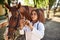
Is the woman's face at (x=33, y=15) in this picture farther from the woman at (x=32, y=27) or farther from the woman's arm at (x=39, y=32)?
the woman's arm at (x=39, y=32)

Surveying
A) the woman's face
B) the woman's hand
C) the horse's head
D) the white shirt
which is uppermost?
the horse's head

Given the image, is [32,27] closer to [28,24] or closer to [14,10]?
[28,24]

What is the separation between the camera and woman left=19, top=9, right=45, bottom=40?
148 centimetres

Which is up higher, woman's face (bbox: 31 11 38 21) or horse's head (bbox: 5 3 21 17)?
horse's head (bbox: 5 3 21 17)

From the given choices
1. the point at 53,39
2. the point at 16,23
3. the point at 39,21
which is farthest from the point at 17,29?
the point at 53,39

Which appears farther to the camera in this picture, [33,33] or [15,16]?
[33,33]

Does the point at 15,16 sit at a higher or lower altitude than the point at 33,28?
higher

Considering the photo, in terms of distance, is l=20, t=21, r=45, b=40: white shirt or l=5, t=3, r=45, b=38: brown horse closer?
l=5, t=3, r=45, b=38: brown horse

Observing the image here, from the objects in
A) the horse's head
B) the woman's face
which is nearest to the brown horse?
the horse's head

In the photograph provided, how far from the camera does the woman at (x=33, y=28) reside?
1484mm

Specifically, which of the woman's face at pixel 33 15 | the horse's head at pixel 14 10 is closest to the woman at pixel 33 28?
the woman's face at pixel 33 15

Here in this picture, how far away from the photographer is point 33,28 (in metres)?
1.53

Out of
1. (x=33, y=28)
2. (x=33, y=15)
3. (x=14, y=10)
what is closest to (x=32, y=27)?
(x=33, y=28)

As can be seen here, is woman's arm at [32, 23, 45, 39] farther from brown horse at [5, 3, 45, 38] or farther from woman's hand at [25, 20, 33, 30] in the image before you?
brown horse at [5, 3, 45, 38]
